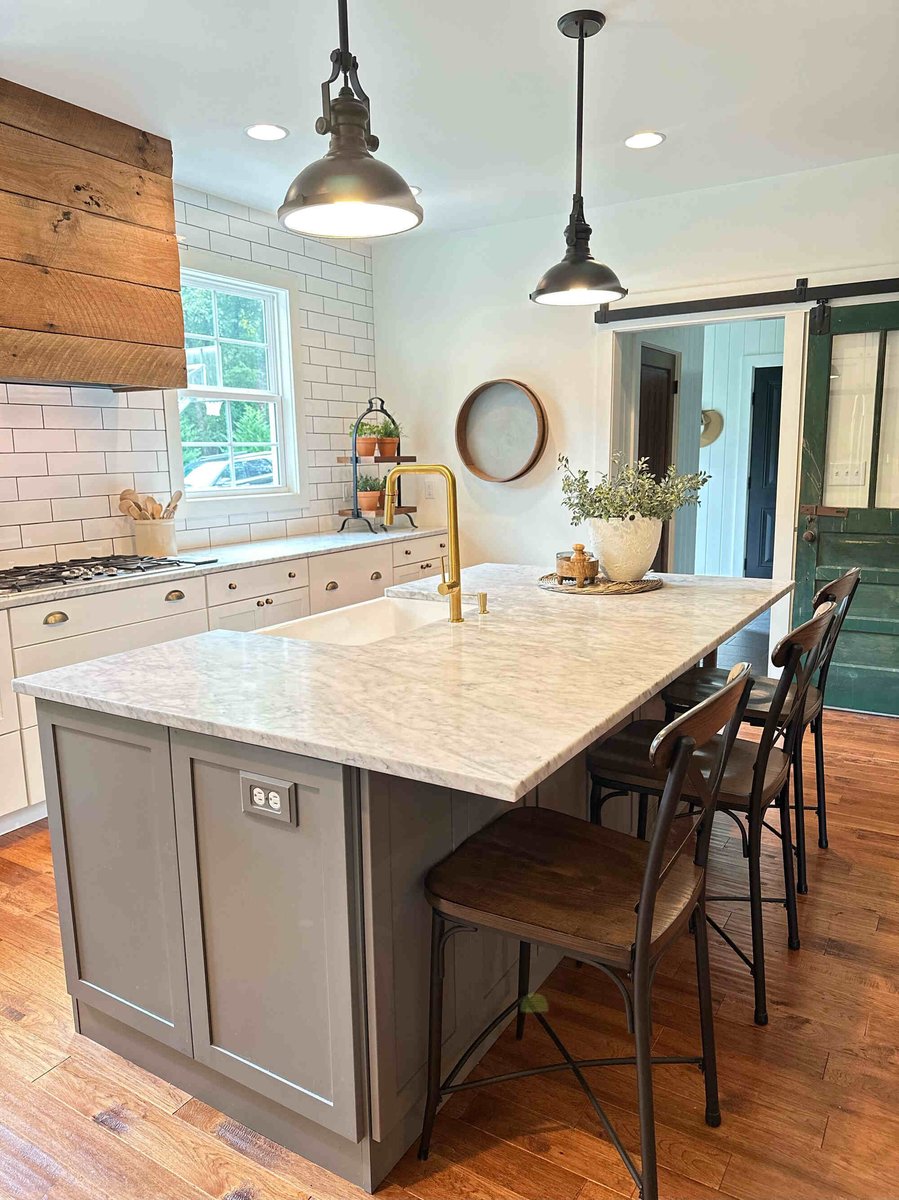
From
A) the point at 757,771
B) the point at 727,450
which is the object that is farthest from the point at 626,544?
the point at 727,450

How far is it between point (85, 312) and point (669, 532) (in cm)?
413

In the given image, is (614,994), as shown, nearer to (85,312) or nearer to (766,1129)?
(766,1129)

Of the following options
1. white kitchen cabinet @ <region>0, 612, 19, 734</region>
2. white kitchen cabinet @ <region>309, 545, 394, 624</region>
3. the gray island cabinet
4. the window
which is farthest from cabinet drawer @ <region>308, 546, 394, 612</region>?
the gray island cabinet

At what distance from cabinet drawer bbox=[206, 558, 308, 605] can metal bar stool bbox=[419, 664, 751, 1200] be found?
226cm

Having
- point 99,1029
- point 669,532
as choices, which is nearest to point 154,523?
point 99,1029

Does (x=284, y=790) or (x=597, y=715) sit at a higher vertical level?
(x=597, y=715)

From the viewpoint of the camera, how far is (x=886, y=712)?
419cm

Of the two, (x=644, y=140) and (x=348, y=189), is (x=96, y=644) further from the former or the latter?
(x=644, y=140)

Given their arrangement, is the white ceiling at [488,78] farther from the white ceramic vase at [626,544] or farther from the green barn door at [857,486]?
the white ceramic vase at [626,544]

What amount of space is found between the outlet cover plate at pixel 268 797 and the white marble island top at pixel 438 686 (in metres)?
0.10

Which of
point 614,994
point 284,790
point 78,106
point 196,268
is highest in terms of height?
point 78,106

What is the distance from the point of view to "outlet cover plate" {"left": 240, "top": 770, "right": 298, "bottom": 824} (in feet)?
4.79

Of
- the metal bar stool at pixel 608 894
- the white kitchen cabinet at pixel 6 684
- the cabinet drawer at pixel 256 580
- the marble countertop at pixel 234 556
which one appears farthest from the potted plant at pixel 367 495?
the metal bar stool at pixel 608 894

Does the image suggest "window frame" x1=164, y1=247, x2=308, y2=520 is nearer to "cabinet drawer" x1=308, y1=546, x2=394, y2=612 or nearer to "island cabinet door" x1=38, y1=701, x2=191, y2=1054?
"cabinet drawer" x1=308, y1=546, x2=394, y2=612
